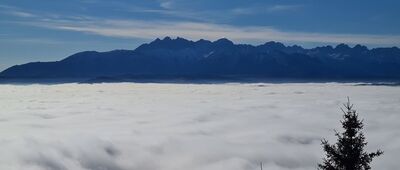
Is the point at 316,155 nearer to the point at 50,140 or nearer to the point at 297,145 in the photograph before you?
the point at 297,145

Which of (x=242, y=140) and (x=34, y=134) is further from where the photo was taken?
(x=242, y=140)

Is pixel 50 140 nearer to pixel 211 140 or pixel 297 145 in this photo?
pixel 211 140

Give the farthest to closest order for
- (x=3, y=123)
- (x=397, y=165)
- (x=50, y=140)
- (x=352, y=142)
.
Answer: (x=3, y=123), (x=50, y=140), (x=397, y=165), (x=352, y=142)

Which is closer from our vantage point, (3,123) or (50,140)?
(50,140)

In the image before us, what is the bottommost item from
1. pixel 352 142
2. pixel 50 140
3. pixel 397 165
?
pixel 397 165

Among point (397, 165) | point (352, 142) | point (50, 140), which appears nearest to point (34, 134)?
point (50, 140)

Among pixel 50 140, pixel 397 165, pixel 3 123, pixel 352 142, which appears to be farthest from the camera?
pixel 3 123

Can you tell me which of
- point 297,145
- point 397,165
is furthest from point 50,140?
point 397,165

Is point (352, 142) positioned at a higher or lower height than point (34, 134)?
higher

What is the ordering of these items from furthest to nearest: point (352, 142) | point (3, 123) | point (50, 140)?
point (3, 123) < point (50, 140) < point (352, 142)
